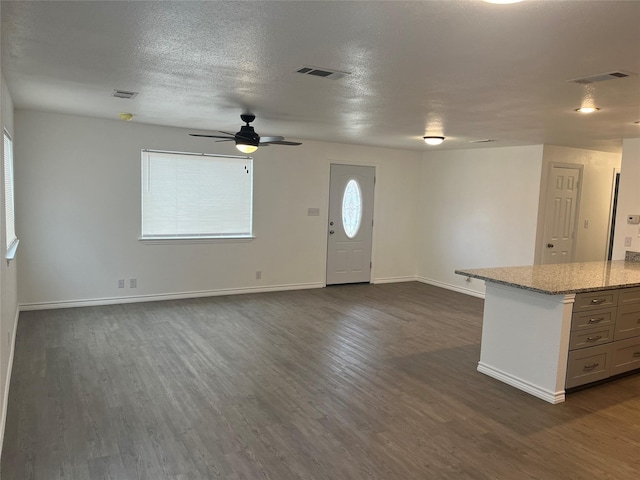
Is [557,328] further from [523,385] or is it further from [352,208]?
[352,208]

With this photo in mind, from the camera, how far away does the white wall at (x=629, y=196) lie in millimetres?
5160

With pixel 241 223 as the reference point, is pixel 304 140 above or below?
above

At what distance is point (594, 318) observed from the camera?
12.2 ft

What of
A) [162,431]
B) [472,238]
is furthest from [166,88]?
[472,238]

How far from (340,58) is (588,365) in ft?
10.3

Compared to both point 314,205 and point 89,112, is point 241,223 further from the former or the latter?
point 89,112

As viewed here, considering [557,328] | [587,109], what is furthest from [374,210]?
[557,328]

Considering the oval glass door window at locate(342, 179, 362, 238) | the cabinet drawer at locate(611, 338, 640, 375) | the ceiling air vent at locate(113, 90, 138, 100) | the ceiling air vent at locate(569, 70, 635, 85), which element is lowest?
the cabinet drawer at locate(611, 338, 640, 375)

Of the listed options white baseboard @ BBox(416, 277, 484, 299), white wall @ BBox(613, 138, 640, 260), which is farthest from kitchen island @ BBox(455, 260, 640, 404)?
white baseboard @ BBox(416, 277, 484, 299)

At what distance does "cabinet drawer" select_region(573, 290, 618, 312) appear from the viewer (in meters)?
3.57

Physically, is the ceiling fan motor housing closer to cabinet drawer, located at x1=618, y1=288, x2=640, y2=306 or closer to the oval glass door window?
the oval glass door window

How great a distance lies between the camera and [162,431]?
2.91 metres

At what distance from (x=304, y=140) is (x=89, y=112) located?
3068 millimetres

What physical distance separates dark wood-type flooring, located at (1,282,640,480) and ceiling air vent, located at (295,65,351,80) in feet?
7.62
